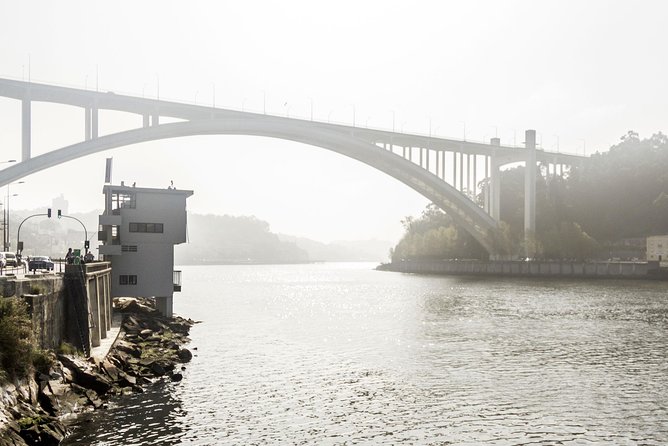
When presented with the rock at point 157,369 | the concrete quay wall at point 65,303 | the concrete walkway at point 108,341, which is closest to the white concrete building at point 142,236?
the concrete walkway at point 108,341

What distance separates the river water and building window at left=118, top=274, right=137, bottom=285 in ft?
20.2

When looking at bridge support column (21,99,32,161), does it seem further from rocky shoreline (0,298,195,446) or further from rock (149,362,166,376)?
rock (149,362,166,376)

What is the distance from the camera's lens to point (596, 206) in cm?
14300

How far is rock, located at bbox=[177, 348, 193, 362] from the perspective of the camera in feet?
118

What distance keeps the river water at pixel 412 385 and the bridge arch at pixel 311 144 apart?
94.2 ft

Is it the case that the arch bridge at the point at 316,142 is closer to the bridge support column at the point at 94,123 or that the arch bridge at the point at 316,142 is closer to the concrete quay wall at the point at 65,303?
the bridge support column at the point at 94,123

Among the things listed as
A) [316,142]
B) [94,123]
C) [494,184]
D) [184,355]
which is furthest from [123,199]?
[494,184]

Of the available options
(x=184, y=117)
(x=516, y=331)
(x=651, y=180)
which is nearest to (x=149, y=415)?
(x=516, y=331)

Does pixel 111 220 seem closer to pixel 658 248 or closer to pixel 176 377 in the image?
pixel 176 377

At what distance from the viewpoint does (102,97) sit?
74.6 m

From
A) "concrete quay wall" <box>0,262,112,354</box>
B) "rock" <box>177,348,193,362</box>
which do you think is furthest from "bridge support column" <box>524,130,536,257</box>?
"concrete quay wall" <box>0,262,112,354</box>

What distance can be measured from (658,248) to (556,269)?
1851 cm

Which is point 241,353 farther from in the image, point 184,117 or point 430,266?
point 430,266

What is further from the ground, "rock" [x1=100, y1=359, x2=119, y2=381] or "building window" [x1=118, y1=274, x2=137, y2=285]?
"building window" [x1=118, y1=274, x2=137, y2=285]
